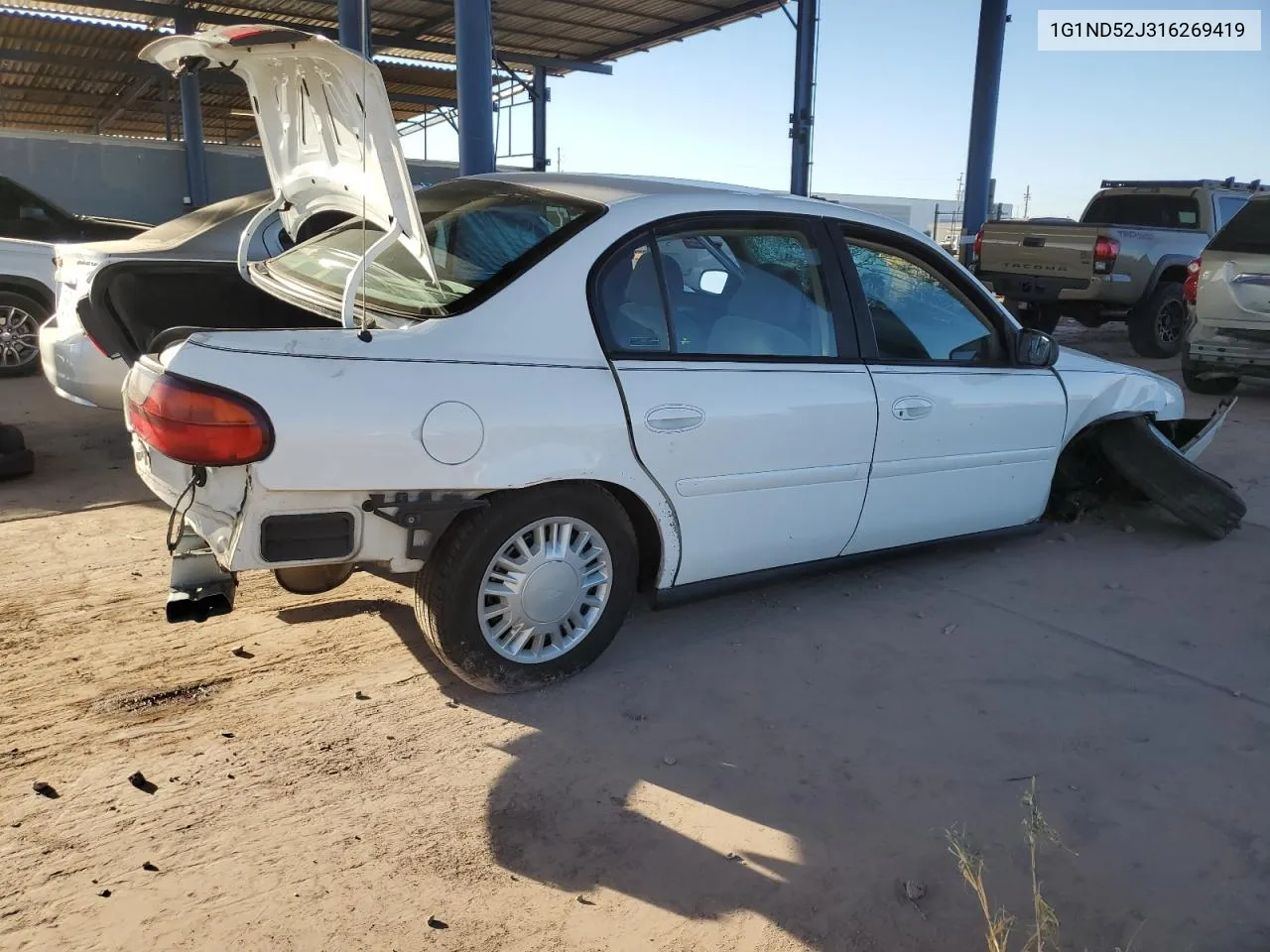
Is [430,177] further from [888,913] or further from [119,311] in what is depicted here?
[888,913]

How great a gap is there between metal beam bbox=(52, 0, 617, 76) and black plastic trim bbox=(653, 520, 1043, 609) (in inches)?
463

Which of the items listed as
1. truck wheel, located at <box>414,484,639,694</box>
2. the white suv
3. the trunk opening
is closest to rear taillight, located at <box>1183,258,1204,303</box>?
the white suv

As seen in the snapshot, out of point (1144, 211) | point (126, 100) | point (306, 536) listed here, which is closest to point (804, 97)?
point (1144, 211)

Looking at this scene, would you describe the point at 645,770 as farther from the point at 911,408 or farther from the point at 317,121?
the point at 317,121

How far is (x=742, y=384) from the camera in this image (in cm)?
356

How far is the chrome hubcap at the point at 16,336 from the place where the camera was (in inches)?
331

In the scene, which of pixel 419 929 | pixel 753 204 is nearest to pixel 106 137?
pixel 753 204

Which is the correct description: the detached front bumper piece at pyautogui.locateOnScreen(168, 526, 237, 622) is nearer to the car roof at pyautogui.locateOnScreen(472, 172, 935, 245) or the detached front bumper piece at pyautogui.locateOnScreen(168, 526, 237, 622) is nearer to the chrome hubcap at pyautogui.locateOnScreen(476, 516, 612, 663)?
the chrome hubcap at pyautogui.locateOnScreen(476, 516, 612, 663)

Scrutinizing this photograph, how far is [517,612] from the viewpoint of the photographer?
3318mm

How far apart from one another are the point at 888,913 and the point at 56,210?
9928 mm

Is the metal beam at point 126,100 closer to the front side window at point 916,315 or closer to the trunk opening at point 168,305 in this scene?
the trunk opening at point 168,305

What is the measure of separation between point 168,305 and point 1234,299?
317 inches

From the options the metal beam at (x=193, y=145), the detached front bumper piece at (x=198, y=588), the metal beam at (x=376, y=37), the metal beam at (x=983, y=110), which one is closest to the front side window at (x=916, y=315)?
the detached front bumper piece at (x=198, y=588)

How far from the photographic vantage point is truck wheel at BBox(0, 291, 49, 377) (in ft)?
27.5
